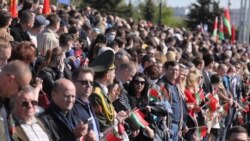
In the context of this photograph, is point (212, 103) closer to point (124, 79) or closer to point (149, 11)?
point (124, 79)

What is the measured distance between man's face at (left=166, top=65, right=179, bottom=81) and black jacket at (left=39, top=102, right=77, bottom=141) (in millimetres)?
3905

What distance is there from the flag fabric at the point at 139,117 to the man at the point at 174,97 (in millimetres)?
1275

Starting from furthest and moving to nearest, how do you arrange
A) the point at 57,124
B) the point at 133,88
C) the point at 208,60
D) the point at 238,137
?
1. the point at 208,60
2. the point at 133,88
3. the point at 57,124
4. the point at 238,137

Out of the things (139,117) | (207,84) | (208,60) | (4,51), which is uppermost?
(4,51)

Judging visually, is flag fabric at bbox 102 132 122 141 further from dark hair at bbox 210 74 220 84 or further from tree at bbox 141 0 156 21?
tree at bbox 141 0 156 21

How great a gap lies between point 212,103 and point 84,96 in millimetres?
5963

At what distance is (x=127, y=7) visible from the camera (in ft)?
175

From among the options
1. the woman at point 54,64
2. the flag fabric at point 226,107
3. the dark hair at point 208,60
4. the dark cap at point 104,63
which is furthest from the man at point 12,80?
the dark hair at point 208,60

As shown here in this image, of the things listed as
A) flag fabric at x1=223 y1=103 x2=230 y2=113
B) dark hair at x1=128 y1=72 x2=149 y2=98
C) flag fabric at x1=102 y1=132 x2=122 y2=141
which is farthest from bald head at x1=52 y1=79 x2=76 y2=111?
flag fabric at x1=223 y1=103 x2=230 y2=113

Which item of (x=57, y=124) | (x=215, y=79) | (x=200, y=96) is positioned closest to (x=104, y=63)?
(x=57, y=124)

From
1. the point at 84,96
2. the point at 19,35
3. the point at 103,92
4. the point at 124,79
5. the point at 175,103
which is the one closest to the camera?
the point at 84,96

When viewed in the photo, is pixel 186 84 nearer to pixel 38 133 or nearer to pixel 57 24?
pixel 57 24

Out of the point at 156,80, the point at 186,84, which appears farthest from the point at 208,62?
the point at 156,80

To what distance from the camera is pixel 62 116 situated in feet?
20.3
